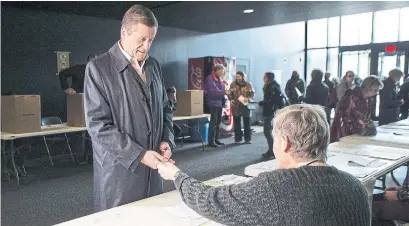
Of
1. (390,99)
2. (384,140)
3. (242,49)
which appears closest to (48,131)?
(384,140)

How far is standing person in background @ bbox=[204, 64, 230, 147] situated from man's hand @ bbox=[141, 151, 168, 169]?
5.18m

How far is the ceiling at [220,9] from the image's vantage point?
533 cm

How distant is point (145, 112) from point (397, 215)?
1.65 meters

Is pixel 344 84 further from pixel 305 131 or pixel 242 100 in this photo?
pixel 305 131

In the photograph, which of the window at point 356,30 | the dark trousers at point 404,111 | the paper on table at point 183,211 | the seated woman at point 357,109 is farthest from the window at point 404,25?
the paper on table at point 183,211

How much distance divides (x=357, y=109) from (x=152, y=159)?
260 cm

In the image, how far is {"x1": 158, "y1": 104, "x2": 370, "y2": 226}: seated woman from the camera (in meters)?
0.97

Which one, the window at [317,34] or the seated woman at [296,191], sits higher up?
the window at [317,34]

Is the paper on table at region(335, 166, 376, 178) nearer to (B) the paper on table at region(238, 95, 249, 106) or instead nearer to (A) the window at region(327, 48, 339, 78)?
(B) the paper on table at region(238, 95, 249, 106)

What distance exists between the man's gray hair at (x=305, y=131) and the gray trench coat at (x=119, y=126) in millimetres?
643

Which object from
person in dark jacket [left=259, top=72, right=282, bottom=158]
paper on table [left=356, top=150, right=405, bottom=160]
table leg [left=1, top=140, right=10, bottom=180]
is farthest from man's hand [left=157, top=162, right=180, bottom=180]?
person in dark jacket [left=259, top=72, right=282, bottom=158]

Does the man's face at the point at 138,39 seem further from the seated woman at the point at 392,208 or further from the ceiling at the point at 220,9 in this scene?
the ceiling at the point at 220,9

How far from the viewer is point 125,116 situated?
4.98ft

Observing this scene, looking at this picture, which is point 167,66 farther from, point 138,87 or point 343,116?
point 138,87
